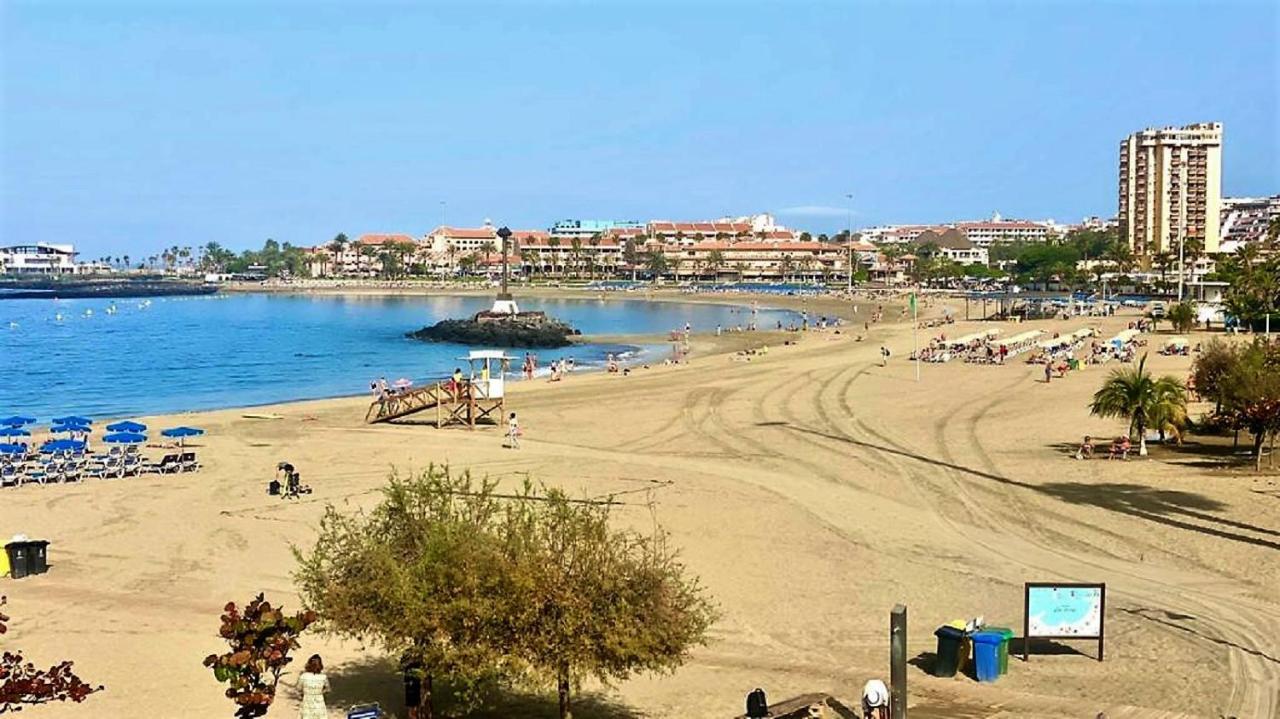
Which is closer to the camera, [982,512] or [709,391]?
[982,512]

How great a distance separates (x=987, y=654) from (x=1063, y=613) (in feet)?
4.26

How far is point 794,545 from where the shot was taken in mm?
19781

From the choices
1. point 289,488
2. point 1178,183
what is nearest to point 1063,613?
point 289,488

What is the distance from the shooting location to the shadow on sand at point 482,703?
1231 centimetres

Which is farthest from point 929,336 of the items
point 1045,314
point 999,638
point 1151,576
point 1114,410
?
point 999,638

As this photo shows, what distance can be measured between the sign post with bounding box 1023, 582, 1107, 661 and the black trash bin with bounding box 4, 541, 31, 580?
47.7ft

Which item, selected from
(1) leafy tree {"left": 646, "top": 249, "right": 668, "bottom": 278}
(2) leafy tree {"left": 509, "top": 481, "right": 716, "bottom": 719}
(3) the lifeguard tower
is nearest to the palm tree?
(3) the lifeguard tower

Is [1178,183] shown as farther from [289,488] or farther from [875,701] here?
[875,701]

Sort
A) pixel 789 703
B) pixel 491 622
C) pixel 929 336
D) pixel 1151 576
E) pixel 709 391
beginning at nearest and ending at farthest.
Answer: pixel 491 622
pixel 789 703
pixel 1151 576
pixel 709 391
pixel 929 336

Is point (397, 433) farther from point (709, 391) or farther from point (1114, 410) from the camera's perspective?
point (1114, 410)

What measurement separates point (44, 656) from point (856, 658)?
9.67 metres

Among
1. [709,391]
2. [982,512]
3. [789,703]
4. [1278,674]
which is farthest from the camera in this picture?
[709,391]

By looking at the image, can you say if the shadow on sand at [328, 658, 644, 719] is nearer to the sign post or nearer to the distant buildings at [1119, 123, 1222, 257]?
the sign post

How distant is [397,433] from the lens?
3447 cm
